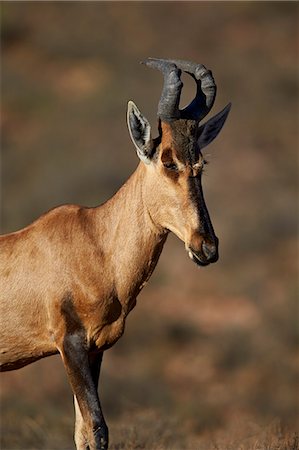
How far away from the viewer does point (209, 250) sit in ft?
28.2

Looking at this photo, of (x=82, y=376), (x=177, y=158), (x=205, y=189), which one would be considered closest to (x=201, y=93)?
(x=177, y=158)

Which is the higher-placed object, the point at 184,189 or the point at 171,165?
the point at 171,165

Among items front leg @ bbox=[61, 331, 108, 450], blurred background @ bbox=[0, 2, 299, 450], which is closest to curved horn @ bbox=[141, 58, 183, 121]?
blurred background @ bbox=[0, 2, 299, 450]

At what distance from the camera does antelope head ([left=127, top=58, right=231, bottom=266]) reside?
29.0 ft

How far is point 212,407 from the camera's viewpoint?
23141 millimetres

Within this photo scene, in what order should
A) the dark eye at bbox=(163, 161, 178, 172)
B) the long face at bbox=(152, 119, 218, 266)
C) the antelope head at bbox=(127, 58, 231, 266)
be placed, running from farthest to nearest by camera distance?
the dark eye at bbox=(163, 161, 178, 172) < the antelope head at bbox=(127, 58, 231, 266) < the long face at bbox=(152, 119, 218, 266)

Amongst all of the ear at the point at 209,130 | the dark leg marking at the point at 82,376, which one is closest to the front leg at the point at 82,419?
the dark leg marking at the point at 82,376

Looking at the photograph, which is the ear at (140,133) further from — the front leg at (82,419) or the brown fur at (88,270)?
the front leg at (82,419)

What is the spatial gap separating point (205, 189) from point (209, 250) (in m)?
32.4

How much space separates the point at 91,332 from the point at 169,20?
54317 millimetres

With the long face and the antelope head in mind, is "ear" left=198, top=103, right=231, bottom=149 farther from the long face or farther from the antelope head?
the long face

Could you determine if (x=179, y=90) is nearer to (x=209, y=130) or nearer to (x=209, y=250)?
(x=209, y=130)

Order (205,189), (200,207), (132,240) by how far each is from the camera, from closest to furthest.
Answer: (200,207), (132,240), (205,189)

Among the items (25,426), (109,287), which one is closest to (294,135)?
(25,426)
